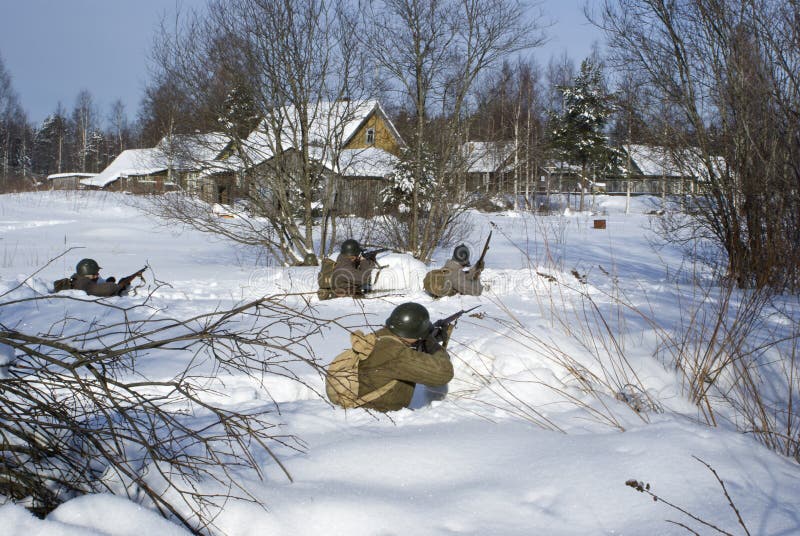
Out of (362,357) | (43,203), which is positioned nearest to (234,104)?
(362,357)

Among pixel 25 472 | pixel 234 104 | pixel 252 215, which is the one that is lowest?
pixel 25 472

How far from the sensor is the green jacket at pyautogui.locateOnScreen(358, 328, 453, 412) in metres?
3.66

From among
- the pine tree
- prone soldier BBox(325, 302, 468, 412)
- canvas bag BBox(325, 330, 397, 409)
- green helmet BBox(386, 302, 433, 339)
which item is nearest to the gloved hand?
green helmet BBox(386, 302, 433, 339)

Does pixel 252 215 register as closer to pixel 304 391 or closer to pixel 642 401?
pixel 304 391

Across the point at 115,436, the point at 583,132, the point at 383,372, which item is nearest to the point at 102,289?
the point at 383,372

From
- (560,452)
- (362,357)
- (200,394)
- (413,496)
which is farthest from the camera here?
(200,394)

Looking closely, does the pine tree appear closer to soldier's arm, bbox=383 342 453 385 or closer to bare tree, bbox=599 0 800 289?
bare tree, bbox=599 0 800 289

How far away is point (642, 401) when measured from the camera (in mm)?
3902

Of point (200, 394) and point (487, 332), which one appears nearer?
point (200, 394)

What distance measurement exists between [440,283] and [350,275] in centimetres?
135

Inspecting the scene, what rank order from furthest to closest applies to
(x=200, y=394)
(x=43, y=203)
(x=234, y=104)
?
1. (x=43, y=203)
2. (x=234, y=104)
3. (x=200, y=394)

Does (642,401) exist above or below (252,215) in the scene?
below

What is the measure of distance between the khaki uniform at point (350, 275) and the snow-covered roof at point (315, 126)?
10.5 feet

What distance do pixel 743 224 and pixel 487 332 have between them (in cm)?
570
